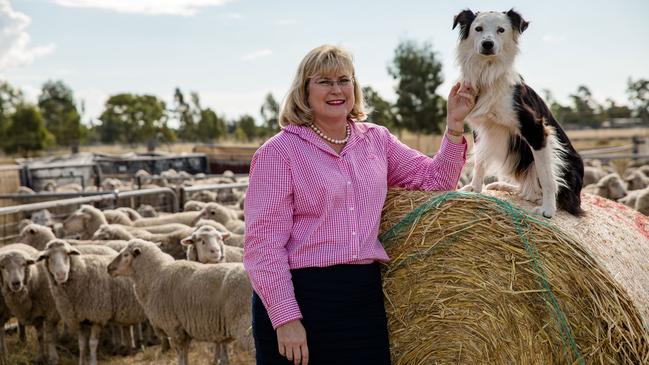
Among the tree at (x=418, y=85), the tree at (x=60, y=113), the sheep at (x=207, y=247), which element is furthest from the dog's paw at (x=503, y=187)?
the tree at (x=60, y=113)

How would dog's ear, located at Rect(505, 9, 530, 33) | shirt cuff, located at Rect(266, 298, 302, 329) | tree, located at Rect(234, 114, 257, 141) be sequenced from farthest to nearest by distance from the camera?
tree, located at Rect(234, 114, 257, 141)
dog's ear, located at Rect(505, 9, 530, 33)
shirt cuff, located at Rect(266, 298, 302, 329)

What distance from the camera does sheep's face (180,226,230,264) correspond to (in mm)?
6918

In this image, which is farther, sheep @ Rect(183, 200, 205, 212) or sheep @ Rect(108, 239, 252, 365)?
sheep @ Rect(183, 200, 205, 212)

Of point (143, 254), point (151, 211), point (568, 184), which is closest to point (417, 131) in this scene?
point (151, 211)

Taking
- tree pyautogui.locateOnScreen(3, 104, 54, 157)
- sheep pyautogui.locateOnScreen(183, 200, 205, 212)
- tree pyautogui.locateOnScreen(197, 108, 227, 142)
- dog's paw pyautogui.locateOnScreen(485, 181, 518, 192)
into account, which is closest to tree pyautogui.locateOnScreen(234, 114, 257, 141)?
tree pyautogui.locateOnScreen(197, 108, 227, 142)

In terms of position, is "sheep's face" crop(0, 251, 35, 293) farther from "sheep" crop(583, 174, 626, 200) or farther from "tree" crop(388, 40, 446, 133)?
"tree" crop(388, 40, 446, 133)

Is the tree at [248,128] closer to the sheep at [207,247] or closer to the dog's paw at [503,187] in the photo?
the sheep at [207,247]

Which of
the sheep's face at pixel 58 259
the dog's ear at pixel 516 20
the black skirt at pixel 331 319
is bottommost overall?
the sheep's face at pixel 58 259

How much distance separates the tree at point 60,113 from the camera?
2445 inches

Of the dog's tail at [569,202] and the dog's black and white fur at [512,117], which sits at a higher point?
the dog's black and white fur at [512,117]

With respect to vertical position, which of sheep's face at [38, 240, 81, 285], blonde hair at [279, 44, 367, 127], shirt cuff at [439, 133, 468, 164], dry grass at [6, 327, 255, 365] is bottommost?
dry grass at [6, 327, 255, 365]

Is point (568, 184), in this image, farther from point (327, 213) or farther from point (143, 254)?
point (143, 254)

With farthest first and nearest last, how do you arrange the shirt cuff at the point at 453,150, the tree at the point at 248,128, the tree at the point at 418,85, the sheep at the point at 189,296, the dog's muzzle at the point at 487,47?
the tree at the point at 248,128, the tree at the point at 418,85, the sheep at the point at 189,296, the dog's muzzle at the point at 487,47, the shirt cuff at the point at 453,150

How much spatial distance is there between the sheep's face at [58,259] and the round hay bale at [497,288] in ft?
17.0
